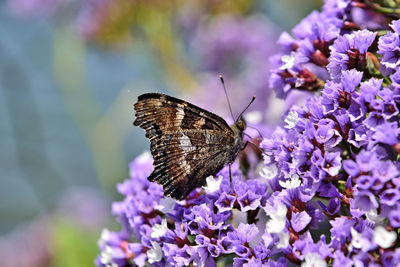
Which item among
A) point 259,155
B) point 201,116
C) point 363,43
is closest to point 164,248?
point 201,116

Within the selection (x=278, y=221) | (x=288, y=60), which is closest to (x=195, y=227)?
(x=278, y=221)

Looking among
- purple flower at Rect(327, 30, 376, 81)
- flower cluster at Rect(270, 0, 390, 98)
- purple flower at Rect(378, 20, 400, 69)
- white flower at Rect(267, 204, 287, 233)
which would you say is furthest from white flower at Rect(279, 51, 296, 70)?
white flower at Rect(267, 204, 287, 233)

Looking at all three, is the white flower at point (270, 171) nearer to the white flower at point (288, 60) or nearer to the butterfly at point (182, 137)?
the butterfly at point (182, 137)

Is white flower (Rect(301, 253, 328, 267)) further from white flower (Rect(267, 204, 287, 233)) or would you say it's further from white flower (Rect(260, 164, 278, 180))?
white flower (Rect(260, 164, 278, 180))

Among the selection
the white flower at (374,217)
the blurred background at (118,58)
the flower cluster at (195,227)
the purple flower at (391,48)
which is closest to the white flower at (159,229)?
the flower cluster at (195,227)

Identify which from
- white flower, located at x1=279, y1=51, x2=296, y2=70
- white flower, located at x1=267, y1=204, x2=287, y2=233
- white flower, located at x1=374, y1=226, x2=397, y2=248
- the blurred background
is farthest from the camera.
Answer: the blurred background
